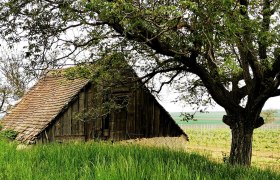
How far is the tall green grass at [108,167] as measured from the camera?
4.79 metres

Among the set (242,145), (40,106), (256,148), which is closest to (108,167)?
(242,145)

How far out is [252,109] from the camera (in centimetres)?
1412

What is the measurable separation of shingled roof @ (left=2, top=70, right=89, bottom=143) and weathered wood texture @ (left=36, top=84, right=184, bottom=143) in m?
0.39

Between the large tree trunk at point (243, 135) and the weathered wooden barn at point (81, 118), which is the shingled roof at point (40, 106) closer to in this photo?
the weathered wooden barn at point (81, 118)

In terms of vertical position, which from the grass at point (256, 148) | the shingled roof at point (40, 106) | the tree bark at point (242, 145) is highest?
the shingled roof at point (40, 106)

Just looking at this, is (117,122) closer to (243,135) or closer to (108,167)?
(243,135)

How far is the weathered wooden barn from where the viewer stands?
20188 millimetres

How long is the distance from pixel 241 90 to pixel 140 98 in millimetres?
9462

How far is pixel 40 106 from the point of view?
2339 centimetres

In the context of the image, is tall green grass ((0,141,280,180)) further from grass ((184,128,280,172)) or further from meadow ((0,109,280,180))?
grass ((184,128,280,172))

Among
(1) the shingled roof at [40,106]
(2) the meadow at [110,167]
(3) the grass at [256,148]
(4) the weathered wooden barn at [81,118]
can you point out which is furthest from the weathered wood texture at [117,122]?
(2) the meadow at [110,167]

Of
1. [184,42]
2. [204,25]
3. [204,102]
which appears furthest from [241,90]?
[204,25]

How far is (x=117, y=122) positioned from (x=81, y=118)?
169 inches

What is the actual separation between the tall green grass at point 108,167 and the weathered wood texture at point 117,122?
37.1 feet
